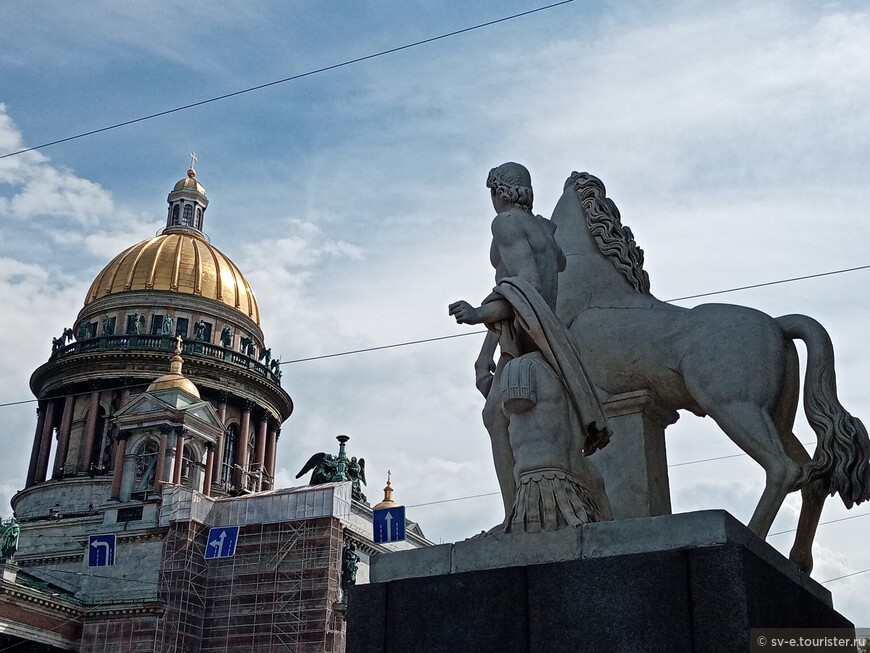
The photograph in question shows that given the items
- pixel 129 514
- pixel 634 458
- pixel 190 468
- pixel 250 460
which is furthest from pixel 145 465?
pixel 634 458

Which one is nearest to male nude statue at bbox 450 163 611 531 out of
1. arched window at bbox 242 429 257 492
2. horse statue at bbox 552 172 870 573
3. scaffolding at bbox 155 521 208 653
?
horse statue at bbox 552 172 870 573

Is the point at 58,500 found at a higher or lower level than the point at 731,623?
higher

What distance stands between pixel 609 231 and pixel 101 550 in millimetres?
35800

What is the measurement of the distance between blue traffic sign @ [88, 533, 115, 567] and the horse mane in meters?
34.6

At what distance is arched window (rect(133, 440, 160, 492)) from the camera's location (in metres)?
51.2

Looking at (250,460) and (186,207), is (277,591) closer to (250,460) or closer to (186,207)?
(250,460)

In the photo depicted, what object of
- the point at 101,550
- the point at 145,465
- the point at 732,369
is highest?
the point at 145,465

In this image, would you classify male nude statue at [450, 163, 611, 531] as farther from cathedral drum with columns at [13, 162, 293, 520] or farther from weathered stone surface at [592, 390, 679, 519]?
cathedral drum with columns at [13, 162, 293, 520]

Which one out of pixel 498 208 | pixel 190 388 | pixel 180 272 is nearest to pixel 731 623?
pixel 498 208

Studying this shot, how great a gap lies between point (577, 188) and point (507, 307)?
3168 mm

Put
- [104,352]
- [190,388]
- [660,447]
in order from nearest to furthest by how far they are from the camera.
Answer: [660,447]
[190,388]
[104,352]

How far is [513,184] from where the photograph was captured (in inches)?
375

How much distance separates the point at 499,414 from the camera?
28.9 feet

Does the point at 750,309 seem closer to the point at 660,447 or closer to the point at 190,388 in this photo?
the point at 660,447
